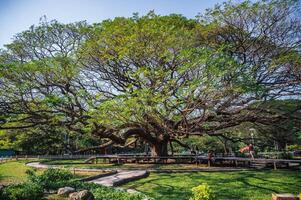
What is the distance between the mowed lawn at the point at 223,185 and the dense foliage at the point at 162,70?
10.4 feet

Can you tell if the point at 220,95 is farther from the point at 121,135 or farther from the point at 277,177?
the point at 121,135

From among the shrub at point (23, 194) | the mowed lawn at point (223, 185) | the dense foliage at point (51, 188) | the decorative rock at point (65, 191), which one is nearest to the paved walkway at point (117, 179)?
the mowed lawn at point (223, 185)

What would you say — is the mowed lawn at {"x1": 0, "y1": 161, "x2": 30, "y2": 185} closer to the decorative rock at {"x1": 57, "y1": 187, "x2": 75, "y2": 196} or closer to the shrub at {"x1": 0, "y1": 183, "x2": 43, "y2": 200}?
the decorative rock at {"x1": 57, "y1": 187, "x2": 75, "y2": 196}

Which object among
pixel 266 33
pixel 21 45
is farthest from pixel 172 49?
pixel 21 45

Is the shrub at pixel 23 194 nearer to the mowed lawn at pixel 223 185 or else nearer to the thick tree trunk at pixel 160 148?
the mowed lawn at pixel 223 185

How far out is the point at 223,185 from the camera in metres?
14.9

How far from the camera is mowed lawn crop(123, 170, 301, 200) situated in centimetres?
1277

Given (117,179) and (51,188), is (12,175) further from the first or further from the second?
(51,188)

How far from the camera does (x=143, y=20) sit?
18797 millimetres

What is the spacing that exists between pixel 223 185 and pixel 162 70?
7.04 metres

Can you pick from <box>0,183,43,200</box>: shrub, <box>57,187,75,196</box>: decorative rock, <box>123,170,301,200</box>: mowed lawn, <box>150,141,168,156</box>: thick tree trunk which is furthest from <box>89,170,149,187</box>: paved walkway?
<box>150,141,168,156</box>: thick tree trunk

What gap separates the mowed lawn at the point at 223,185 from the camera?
1277cm

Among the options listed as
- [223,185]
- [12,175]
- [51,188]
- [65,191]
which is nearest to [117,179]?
[51,188]

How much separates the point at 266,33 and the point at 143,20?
740 cm
